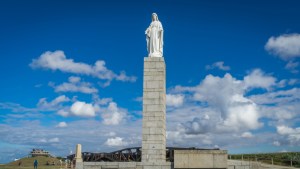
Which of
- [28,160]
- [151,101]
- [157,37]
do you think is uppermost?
[157,37]

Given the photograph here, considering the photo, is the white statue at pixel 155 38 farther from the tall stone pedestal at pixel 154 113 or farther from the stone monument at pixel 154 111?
the tall stone pedestal at pixel 154 113

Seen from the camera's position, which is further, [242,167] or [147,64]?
[147,64]

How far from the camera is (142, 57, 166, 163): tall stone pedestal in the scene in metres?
22.7

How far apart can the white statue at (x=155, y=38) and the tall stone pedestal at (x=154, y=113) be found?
47.3 inches

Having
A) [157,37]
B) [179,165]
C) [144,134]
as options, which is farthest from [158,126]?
[157,37]

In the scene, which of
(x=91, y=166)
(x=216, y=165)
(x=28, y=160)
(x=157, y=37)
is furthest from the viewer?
(x=28, y=160)

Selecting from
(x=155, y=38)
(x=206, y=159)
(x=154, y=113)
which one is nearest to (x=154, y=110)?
(x=154, y=113)

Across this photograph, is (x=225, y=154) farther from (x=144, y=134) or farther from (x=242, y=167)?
(x=144, y=134)

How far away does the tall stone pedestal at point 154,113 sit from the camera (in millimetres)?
22688

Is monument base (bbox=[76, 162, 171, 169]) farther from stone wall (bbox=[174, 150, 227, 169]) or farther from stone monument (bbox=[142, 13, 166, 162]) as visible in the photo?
stone wall (bbox=[174, 150, 227, 169])

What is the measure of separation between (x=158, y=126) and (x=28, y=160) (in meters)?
28.3

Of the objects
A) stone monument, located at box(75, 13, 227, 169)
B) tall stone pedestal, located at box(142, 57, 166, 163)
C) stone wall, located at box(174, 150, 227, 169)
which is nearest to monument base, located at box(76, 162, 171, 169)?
stone monument, located at box(75, 13, 227, 169)

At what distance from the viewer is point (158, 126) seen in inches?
899

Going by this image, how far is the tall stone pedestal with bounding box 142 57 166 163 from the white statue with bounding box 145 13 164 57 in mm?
1202
